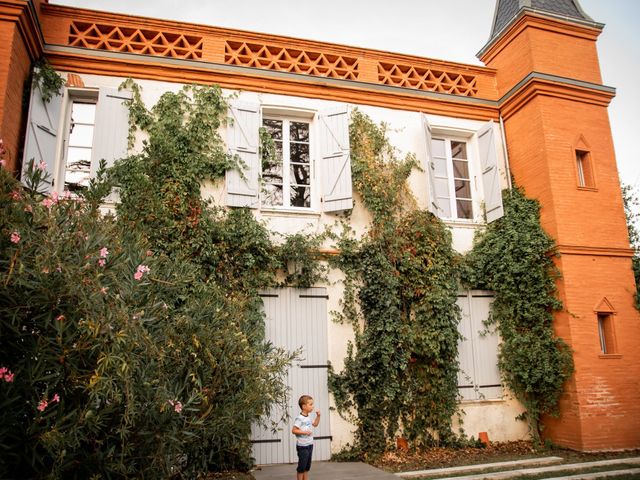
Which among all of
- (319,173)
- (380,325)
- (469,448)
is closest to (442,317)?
(380,325)

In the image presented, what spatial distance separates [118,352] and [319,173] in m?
6.78

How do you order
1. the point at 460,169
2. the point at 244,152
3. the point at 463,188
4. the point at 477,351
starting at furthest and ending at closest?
the point at 460,169 → the point at 463,188 → the point at 477,351 → the point at 244,152

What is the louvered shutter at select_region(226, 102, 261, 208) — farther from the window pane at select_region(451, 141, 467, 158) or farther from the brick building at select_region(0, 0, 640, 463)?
the window pane at select_region(451, 141, 467, 158)

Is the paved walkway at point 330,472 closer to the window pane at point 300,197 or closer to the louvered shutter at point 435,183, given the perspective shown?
the window pane at point 300,197

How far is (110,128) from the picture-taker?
28.0ft

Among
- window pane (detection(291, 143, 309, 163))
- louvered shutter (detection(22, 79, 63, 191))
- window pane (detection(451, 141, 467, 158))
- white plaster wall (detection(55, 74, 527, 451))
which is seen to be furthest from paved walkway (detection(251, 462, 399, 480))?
window pane (detection(451, 141, 467, 158))

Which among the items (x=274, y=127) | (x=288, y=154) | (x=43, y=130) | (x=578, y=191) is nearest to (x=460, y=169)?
(x=578, y=191)

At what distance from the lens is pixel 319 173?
9484 millimetres

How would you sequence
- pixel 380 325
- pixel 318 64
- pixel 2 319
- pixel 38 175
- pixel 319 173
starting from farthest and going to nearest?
pixel 318 64 → pixel 319 173 → pixel 380 325 → pixel 38 175 → pixel 2 319

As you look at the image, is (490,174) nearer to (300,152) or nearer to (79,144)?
(300,152)

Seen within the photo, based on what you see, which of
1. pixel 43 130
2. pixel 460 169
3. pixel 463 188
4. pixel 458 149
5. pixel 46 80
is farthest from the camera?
pixel 458 149

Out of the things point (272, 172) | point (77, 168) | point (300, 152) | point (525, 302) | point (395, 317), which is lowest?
point (395, 317)

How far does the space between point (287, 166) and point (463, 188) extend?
378 centimetres

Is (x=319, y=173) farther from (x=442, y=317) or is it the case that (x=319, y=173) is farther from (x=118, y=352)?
(x=118, y=352)
